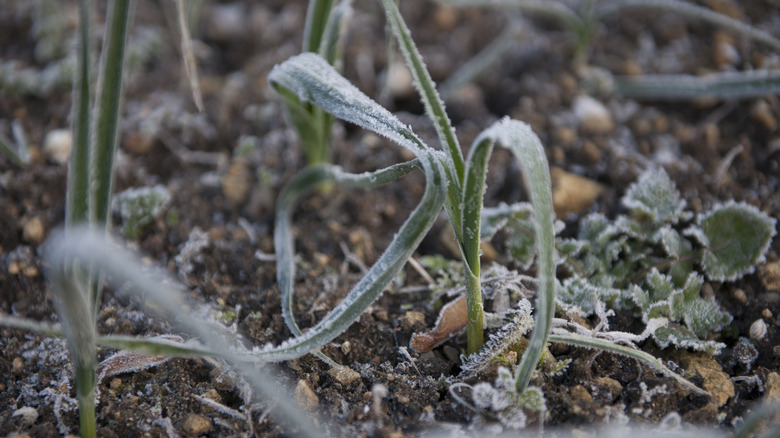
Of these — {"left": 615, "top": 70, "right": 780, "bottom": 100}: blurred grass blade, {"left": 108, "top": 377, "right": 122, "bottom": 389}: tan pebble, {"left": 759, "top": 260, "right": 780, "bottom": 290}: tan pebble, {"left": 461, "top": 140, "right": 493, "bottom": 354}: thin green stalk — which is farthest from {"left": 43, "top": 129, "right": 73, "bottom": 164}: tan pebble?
{"left": 759, "top": 260, "right": 780, "bottom": 290}: tan pebble

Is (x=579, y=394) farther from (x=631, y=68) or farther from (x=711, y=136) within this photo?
(x=631, y=68)

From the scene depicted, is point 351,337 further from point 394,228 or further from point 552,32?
point 552,32

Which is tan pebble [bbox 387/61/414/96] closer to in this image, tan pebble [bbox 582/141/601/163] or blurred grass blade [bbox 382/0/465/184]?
tan pebble [bbox 582/141/601/163]

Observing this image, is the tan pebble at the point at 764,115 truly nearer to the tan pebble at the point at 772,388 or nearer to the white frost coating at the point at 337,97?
the tan pebble at the point at 772,388

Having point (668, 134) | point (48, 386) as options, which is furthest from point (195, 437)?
point (668, 134)

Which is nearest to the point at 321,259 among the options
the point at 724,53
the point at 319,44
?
the point at 319,44
